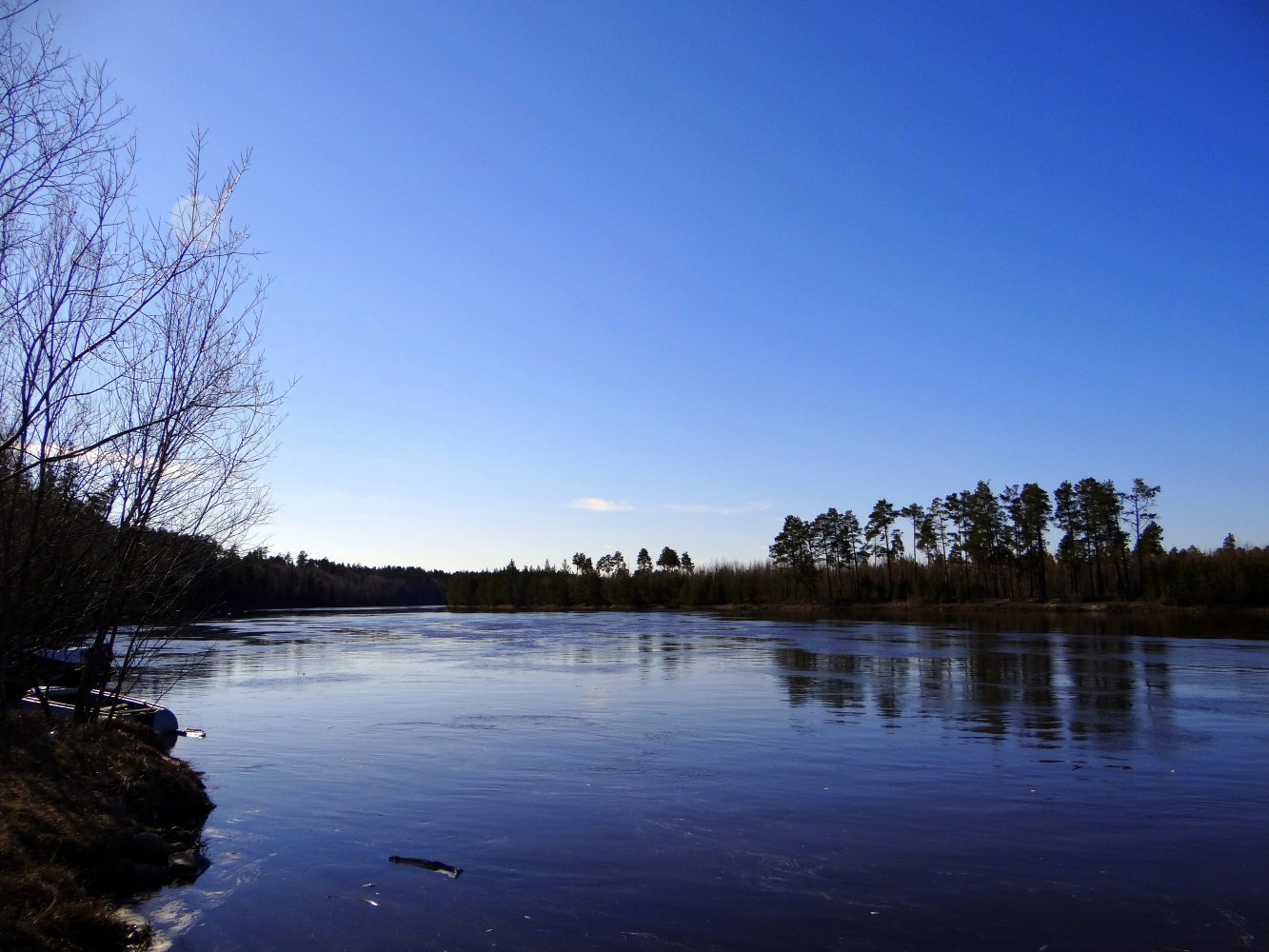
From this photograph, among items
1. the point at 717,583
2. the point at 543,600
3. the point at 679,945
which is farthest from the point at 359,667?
the point at 543,600

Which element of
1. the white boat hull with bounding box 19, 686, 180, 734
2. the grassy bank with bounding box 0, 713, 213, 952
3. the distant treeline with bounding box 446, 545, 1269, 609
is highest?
the distant treeline with bounding box 446, 545, 1269, 609

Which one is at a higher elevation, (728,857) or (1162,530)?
(1162,530)

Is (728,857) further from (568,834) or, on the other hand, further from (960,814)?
(960,814)

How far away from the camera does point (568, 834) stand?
11531 mm

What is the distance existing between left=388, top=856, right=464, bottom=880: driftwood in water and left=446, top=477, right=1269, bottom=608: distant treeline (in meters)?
78.7

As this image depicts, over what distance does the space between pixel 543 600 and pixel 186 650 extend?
10951 cm

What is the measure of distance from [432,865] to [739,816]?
4.34 m

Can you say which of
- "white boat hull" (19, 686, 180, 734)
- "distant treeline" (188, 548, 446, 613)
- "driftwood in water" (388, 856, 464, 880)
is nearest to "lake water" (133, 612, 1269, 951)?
"driftwood in water" (388, 856, 464, 880)

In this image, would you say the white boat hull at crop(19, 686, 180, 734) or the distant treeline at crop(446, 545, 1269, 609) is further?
the distant treeline at crop(446, 545, 1269, 609)

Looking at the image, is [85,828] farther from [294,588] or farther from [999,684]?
[294,588]

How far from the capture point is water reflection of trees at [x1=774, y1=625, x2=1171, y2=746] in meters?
20.2

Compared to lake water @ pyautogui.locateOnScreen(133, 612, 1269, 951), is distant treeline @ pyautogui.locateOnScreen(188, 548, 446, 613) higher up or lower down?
higher up

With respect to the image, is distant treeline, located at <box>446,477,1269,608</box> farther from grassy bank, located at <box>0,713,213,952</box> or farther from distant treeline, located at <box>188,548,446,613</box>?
grassy bank, located at <box>0,713,213,952</box>

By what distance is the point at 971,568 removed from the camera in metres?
108
